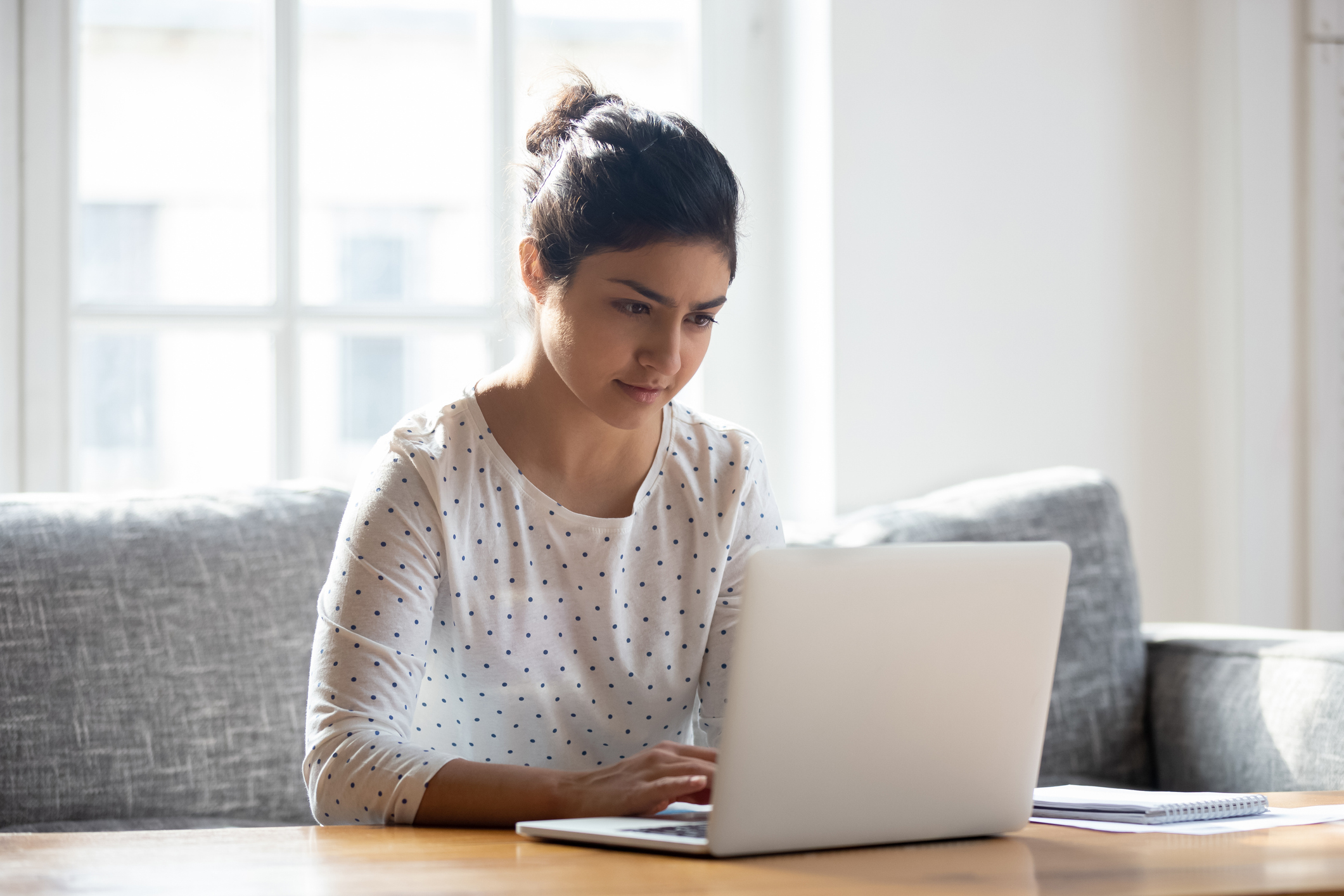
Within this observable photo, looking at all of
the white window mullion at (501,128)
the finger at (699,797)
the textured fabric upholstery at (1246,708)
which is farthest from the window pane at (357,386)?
the finger at (699,797)

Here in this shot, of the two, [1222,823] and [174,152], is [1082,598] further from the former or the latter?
[174,152]

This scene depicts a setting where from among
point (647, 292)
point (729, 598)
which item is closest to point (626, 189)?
point (647, 292)

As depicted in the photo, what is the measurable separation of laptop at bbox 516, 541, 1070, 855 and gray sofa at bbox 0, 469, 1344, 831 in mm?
866

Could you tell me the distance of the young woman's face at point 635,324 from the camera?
112 centimetres

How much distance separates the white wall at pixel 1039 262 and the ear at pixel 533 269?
98cm

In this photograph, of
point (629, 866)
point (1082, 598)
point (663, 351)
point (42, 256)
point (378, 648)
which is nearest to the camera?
point (629, 866)

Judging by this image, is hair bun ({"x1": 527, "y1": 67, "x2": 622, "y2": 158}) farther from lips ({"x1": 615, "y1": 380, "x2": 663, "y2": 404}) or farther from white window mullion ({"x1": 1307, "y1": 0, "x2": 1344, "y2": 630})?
white window mullion ({"x1": 1307, "y1": 0, "x2": 1344, "y2": 630})

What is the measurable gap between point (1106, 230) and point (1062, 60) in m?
0.32

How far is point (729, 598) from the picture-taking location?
1.28 meters

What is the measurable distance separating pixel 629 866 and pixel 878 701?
177 mm

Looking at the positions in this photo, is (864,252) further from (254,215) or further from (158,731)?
(158,731)

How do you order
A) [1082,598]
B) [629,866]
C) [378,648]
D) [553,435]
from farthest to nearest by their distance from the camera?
1. [1082,598]
2. [553,435]
3. [378,648]
4. [629,866]

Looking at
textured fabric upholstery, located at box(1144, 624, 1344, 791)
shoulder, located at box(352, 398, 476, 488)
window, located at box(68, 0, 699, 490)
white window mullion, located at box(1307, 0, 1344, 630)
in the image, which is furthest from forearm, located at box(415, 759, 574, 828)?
white window mullion, located at box(1307, 0, 1344, 630)

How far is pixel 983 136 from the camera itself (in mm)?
2205
